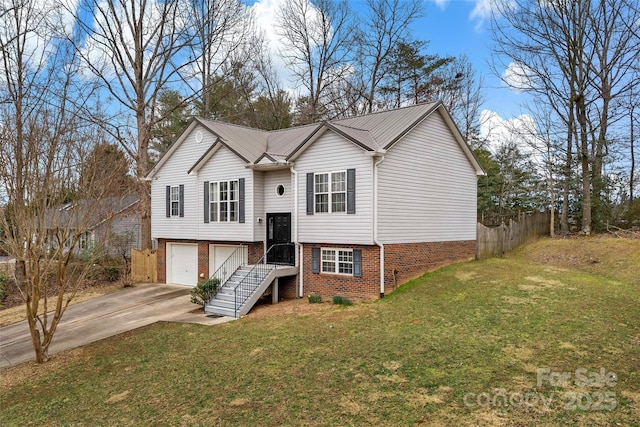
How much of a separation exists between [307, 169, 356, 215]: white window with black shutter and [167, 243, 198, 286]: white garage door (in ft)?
24.3

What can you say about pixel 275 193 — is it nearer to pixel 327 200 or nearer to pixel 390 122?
pixel 327 200

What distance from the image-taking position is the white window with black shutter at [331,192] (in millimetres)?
14086

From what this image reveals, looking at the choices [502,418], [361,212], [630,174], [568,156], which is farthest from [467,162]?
[630,174]

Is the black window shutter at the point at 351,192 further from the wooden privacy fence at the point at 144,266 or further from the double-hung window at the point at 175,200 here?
the wooden privacy fence at the point at 144,266

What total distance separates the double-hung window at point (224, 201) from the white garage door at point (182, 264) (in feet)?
8.96

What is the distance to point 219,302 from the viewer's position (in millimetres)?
14453

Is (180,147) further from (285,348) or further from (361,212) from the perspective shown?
(285,348)

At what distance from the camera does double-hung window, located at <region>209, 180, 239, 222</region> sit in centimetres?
1720

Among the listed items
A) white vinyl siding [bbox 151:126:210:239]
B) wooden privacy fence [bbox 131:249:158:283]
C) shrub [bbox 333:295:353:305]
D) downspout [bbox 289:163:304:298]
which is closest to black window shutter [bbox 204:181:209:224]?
white vinyl siding [bbox 151:126:210:239]

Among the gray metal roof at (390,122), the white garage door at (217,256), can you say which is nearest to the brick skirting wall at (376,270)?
the gray metal roof at (390,122)

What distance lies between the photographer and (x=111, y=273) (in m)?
22.7

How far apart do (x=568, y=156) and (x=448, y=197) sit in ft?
37.9

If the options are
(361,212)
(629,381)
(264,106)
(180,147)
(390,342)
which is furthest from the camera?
(264,106)

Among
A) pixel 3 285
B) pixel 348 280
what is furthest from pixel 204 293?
pixel 3 285
